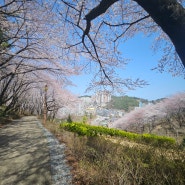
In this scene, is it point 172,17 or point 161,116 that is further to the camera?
point 161,116

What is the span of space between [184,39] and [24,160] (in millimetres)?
5956

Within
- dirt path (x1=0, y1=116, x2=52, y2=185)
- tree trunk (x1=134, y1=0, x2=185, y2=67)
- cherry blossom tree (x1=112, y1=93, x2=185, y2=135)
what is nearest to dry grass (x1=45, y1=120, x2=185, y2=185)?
dirt path (x1=0, y1=116, x2=52, y2=185)

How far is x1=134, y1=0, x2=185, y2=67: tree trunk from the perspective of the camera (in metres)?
2.25

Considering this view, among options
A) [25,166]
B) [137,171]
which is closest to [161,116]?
[25,166]

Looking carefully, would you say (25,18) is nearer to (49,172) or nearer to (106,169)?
(49,172)

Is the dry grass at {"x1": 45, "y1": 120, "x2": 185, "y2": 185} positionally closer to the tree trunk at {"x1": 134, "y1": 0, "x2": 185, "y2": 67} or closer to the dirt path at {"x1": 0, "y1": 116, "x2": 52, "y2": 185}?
the dirt path at {"x1": 0, "y1": 116, "x2": 52, "y2": 185}

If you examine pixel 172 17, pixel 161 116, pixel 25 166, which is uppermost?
pixel 172 17

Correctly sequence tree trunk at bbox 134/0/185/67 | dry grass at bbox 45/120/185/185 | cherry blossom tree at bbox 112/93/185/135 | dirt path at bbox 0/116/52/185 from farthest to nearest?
cherry blossom tree at bbox 112/93/185/135 < dirt path at bbox 0/116/52/185 < dry grass at bbox 45/120/185/185 < tree trunk at bbox 134/0/185/67

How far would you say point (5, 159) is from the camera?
5.98 metres

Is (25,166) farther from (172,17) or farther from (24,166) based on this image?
(172,17)

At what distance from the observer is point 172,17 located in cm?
229

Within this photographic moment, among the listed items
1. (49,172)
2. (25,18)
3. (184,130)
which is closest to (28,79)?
(25,18)

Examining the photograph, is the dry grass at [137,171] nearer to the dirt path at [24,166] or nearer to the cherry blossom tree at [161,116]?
the dirt path at [24,166]

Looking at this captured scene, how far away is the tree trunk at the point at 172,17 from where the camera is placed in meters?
2.25
